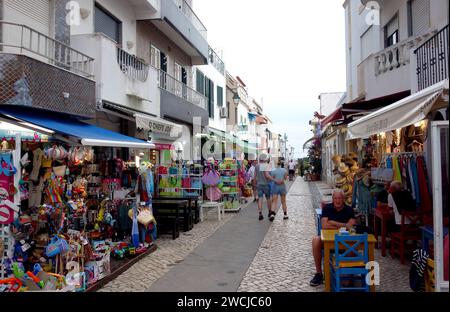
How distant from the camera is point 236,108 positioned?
3156cm

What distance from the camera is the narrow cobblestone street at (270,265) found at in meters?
6.18

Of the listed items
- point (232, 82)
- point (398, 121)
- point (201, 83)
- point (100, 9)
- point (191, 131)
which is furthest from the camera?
point (232, 82)

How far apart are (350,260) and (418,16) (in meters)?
9.37

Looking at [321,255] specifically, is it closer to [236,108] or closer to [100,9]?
[100,9]

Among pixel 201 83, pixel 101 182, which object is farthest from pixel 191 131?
pixel 101 182

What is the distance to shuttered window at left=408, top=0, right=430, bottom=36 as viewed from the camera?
11.1m

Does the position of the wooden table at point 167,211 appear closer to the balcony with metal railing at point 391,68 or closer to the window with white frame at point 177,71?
the balcony with metal railing at point 391,68

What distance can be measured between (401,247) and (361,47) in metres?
12.3

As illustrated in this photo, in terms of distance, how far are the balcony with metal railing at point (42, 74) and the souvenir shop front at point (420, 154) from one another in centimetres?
602

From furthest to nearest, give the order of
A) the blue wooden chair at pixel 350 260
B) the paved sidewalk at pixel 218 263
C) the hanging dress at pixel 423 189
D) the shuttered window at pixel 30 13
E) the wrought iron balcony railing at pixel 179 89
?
1. the wrought iron balcony railing at pixel 179 89
2. the shuttered window at pixel 30 13
3. the hanging dress at pixel 423 189
4. the paved sidewalk at pixel 218 263
5. the blue wooden chair at pixel 350 260

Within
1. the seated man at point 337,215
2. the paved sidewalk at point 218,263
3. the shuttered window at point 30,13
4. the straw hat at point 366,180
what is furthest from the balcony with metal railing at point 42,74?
the straw hat at point 366,180

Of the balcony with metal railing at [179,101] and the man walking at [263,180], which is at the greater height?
the balcony with metal railing at [179,101]

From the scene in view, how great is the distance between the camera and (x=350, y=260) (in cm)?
538
